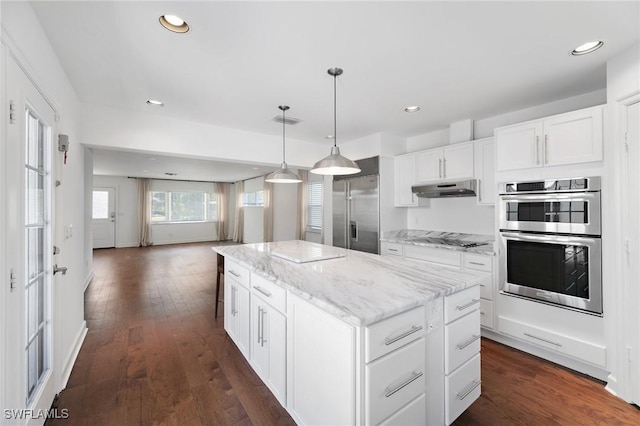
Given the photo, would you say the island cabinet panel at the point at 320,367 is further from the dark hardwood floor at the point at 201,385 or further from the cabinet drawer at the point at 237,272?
the cabinet drawer at the point at 237,272

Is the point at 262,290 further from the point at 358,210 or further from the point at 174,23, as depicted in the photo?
the point at 358,210

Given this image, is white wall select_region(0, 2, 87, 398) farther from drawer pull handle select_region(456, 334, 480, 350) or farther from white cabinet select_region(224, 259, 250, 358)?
drawer pull handle select_region(456, 334, 480, 350)

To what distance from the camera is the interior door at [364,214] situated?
166 inches

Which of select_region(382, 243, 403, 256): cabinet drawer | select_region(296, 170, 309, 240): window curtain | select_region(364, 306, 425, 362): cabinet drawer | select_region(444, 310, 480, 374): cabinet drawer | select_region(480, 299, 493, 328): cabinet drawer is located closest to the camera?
select_region(364, 306, 425, 362): cabinet drawer

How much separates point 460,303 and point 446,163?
8.07ft

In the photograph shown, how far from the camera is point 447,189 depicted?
3529mm

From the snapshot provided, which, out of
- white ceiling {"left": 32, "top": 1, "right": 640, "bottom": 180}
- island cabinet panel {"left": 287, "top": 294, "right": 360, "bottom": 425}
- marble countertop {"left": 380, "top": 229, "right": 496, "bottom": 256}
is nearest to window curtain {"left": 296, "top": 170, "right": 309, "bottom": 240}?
marble countertop {"left": 380, "top": 229, "right": 496, "bottom": 256}

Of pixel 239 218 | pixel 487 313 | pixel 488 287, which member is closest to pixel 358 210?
pixel 488 287

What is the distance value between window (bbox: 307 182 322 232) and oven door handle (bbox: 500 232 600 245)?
503 centimetres

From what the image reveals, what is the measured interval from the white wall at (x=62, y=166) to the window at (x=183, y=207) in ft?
25.1

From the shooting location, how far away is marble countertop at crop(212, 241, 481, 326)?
4.22ft

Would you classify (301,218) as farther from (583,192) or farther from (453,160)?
(583,192)

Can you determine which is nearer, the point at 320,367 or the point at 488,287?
the point at 320,367

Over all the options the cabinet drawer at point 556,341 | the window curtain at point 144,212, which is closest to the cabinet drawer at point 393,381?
the cabinet drawer at point 556,341
